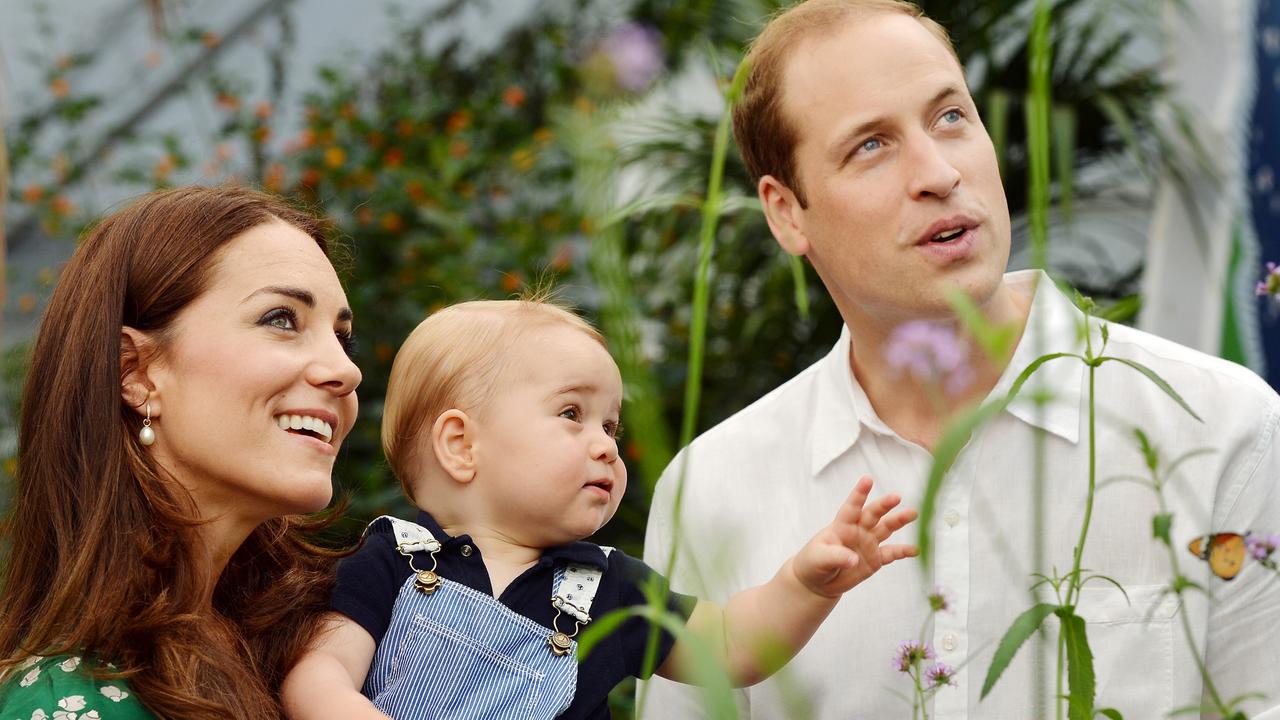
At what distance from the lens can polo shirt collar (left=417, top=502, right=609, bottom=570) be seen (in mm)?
1653

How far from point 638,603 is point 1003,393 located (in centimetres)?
65

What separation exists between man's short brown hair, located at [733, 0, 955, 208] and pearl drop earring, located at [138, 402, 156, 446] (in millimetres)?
940

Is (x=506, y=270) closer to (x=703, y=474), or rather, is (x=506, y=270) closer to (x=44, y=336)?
(x=703, y=474)

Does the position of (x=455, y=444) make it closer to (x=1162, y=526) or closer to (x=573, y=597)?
(x=573, y=597)

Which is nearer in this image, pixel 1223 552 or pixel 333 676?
pixel 1223 552

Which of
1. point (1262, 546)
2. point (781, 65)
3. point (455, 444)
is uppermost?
point (781, 65)

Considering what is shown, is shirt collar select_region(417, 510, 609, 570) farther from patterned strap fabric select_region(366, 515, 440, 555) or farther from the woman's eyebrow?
the woman's eyebrow

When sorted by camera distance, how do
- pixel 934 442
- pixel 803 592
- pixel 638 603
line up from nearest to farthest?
pixel 803 592, pixel 638 603, pixel 934 442

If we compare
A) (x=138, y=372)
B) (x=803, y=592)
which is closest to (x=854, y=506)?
(x=803, y=592)

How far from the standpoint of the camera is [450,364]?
1751 millimetres

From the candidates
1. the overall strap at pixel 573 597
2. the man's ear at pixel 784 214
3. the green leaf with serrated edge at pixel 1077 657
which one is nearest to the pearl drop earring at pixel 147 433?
the overall strap at pixel 573 597

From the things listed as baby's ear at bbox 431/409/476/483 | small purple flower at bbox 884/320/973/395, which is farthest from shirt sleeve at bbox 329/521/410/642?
small purple flower at bbox 884/320/973/395

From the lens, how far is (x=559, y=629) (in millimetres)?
1619

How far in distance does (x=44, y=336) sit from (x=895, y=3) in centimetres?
124
